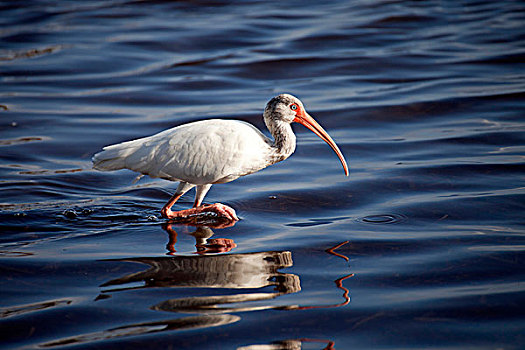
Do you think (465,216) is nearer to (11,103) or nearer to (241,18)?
(11,103)

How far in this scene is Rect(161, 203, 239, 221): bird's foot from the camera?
7023 mm

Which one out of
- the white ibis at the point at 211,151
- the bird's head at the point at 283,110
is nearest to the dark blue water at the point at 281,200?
the white ibis at the point at 211,151

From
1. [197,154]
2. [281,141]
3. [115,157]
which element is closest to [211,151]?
[197,154]

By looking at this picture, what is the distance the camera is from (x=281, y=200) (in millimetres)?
7871

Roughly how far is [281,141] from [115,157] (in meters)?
1.71

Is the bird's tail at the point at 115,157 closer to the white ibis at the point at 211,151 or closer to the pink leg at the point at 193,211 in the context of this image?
the white ibis at the point at 211,151

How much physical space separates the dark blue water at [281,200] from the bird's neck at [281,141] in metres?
0.73

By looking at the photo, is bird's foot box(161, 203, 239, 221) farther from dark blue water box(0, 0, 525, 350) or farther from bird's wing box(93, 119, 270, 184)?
bird's wing box(93, 119, 270, 184)

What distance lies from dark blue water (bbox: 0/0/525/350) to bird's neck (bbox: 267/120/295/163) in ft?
2.41

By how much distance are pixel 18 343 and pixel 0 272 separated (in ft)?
4.32

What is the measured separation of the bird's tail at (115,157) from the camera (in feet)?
A: 22.8

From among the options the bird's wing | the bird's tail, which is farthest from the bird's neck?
the bird's tail

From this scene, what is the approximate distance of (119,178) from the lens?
8.91 metres

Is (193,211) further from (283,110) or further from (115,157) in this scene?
(283,110)
